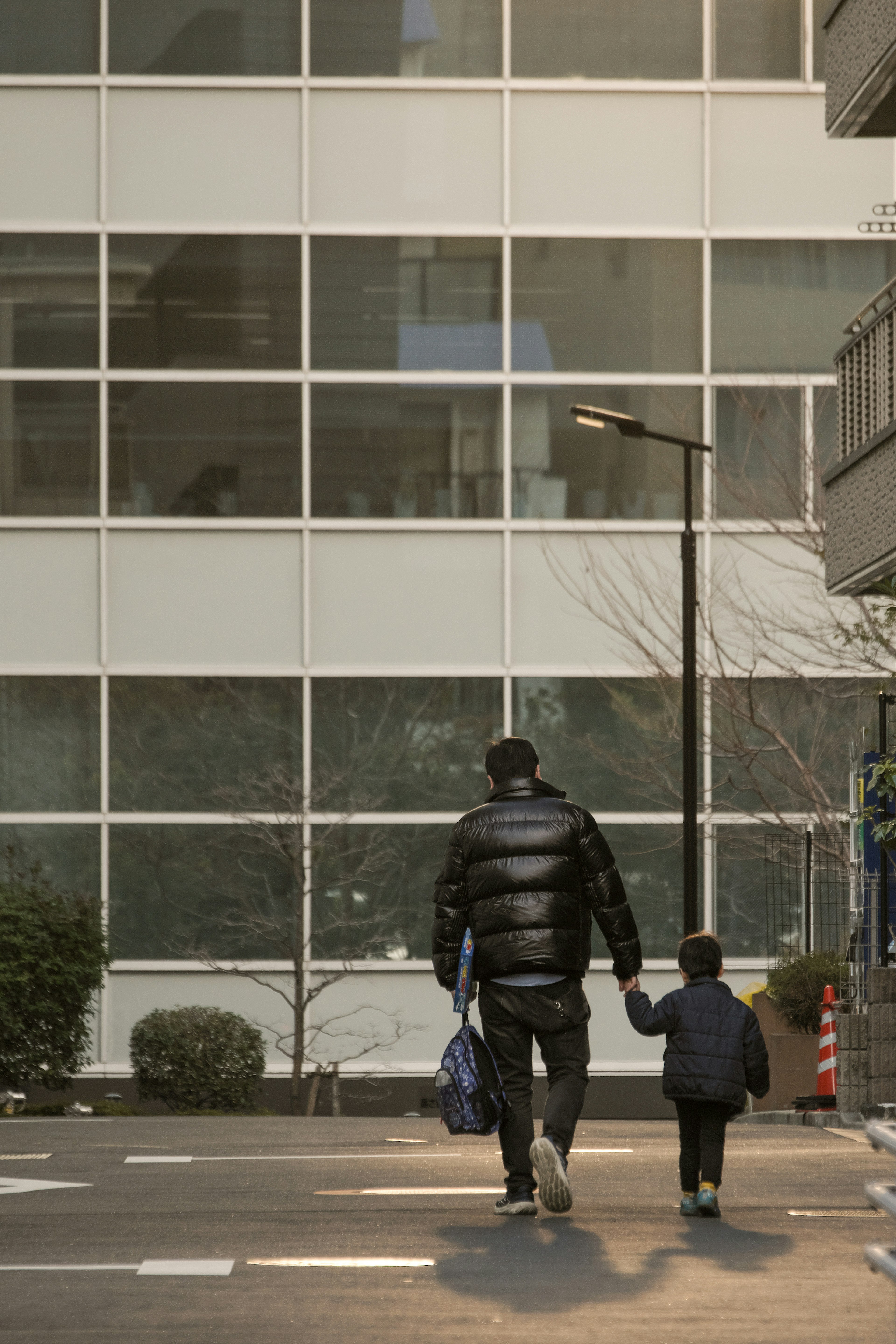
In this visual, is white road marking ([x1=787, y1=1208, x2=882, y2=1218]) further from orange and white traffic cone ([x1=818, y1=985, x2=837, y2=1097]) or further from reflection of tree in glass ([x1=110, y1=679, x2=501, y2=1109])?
reflection of tree in glass ([x1=110, y1=679, x2=501, y2=1109])

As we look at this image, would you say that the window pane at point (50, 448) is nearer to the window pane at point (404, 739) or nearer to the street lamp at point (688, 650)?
the window pane at point (404, 739)

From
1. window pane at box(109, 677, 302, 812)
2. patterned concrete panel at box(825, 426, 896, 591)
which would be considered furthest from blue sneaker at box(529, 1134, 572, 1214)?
window pane at box(109, 677, 302, 812)

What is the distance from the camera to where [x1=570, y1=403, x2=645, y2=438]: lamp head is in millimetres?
16938

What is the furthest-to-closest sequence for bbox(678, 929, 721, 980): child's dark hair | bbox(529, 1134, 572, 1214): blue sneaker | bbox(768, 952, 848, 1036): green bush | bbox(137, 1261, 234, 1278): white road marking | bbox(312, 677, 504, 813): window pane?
bbox(312, 677, 504, 813): window pane
bbox(768, 952, 848, 1036): green bush
bbox(678, 929, 721, 980): child's dark hair
bbox(529, 1134, 572, 1214): blue sneaker
bbox(137, 1261, 234, 1278): white road marking

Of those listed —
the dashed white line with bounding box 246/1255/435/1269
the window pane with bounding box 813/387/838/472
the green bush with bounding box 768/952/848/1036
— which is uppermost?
the window pane with bounding box 813/387/838/472

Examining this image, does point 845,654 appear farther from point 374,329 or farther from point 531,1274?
point 531,1274

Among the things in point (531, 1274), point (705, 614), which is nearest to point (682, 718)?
point (705, 614)

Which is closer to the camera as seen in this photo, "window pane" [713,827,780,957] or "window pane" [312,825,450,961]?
"window pane" [312,825,450,961]

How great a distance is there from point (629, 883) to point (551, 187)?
294 inches

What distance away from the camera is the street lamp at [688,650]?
1695cm

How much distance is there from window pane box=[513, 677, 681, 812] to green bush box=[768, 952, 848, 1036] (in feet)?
10.9

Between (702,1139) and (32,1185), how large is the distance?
3.04 metres

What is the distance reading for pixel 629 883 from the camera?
788 inches

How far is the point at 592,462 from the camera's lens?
20.5 metres
